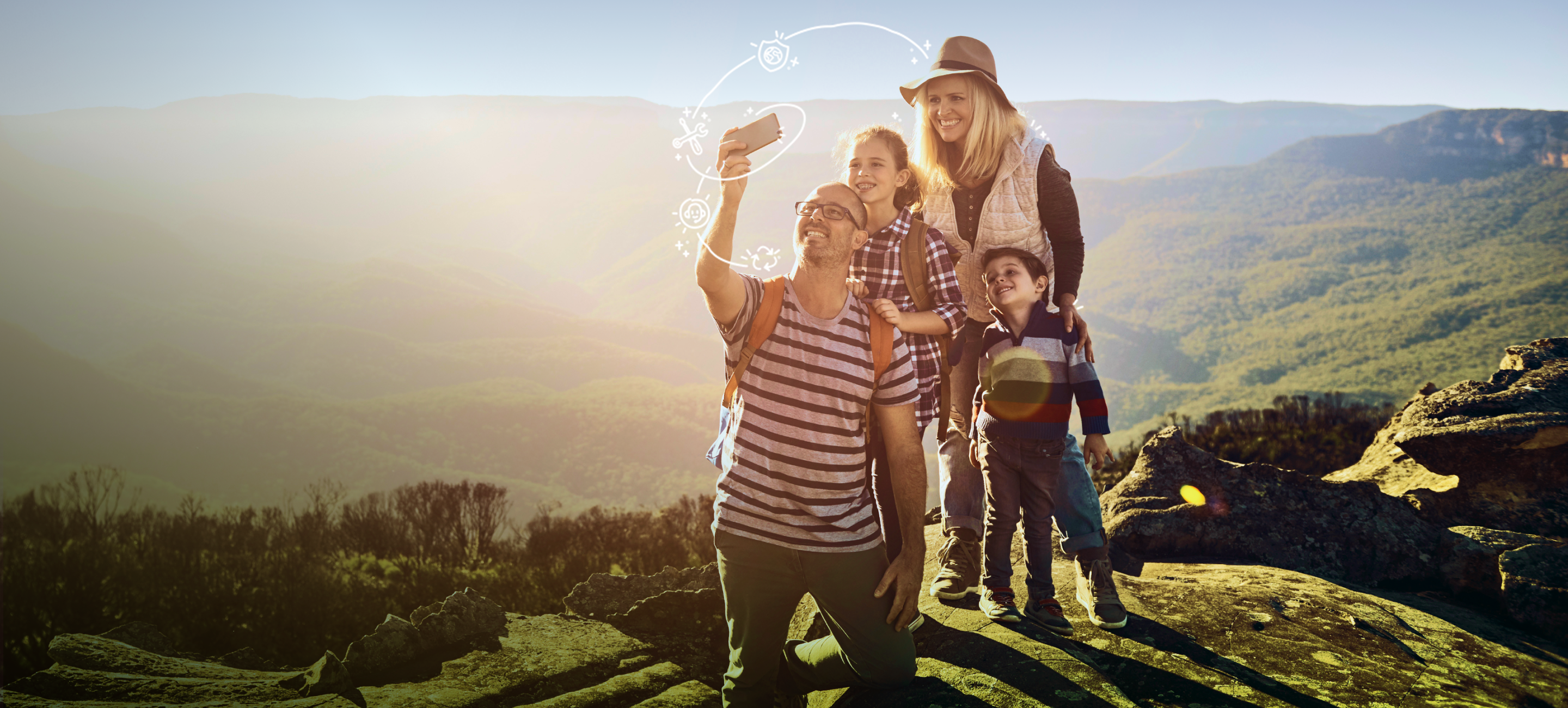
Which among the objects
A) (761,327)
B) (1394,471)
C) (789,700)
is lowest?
(789,700)

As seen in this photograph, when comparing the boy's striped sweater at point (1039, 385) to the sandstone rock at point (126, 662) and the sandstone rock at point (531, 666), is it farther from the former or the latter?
the sandstone rock at point (126, 662)

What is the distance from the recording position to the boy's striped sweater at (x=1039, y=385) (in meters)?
3.23

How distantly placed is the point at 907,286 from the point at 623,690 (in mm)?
2275

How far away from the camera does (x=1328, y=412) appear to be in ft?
37.7

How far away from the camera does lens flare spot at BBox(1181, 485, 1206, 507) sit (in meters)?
5.15

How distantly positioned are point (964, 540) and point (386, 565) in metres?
6.77

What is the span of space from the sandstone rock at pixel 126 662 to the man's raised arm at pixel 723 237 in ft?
8.58

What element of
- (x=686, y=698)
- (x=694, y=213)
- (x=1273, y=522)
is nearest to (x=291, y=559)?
(x=686, y=698)

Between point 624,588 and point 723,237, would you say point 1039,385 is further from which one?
point 624,588

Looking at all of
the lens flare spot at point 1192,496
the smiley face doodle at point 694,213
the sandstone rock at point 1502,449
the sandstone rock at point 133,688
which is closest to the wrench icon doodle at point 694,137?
the smiley face doodle at point 694,213

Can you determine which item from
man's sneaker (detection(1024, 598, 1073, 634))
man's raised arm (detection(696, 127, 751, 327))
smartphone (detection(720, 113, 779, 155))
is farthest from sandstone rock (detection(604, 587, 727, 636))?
smartphone (detection(720, 113, 779, 155))

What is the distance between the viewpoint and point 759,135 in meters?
2.38

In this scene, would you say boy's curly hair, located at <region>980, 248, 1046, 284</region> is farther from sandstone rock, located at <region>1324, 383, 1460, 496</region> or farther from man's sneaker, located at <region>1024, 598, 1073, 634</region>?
sandstone rock, located at <region>1324, 383, 1460, 496</region>

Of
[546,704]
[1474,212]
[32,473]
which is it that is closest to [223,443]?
[32,473]
